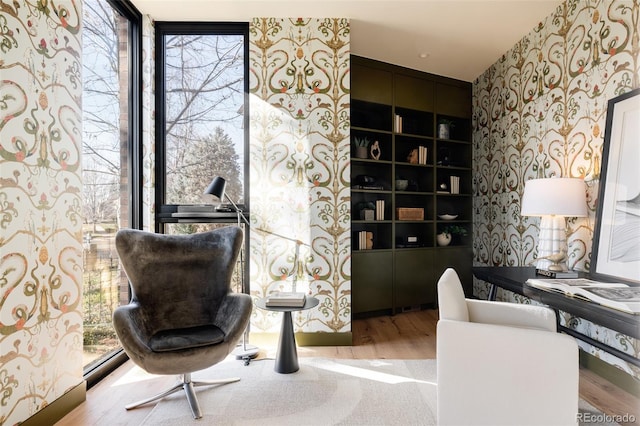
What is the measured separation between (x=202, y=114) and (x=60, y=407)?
2.26 meters

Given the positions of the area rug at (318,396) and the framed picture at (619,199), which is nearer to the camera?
the area rug at (318,396)

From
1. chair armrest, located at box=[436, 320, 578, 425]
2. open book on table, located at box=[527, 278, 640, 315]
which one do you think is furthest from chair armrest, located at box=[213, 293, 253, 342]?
open book on table, located at box=[527, 278, 640, 315]

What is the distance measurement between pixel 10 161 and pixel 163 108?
1.60m

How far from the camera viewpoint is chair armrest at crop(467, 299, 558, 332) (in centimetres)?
165

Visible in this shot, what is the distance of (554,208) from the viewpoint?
2.13 m

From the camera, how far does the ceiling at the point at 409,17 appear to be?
2588 millimetres

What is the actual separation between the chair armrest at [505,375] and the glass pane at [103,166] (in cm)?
217

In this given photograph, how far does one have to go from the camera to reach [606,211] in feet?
6.73

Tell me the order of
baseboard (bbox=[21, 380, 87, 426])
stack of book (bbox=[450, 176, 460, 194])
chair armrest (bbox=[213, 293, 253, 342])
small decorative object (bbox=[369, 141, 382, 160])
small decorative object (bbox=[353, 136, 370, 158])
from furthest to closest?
stack of book (bbox=[450, 176, 460, 194]) → small decorative object (bbox=[369, 141, 382, 160]) → small decorative object (bbox=[353, 136, 370, 158]) → chair armrest (bbox=[213, 293, 253, 342]) → baseboard (bbox=[21, 380, 87, 426])

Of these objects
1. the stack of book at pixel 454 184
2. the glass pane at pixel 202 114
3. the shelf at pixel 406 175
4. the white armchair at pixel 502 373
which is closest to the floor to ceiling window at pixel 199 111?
the glass pane at pixel 202 114

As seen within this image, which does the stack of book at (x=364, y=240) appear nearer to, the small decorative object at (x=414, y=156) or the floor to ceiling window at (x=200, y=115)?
the small decorative object at (x=414, y=156)

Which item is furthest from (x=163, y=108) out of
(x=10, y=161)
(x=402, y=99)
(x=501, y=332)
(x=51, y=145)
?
(x=501, y=332)

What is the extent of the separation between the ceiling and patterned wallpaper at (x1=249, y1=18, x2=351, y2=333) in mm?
148

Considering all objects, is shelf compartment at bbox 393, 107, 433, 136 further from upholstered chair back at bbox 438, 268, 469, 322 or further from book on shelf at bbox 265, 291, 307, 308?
upholstered chair back at bbox 438, 268, 469, 322
